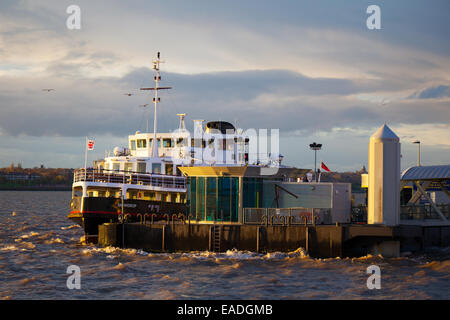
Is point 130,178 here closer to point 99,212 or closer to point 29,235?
point 99,212

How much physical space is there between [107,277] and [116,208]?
12.4m

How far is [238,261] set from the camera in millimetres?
29375

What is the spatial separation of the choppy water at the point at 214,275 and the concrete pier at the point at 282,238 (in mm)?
528

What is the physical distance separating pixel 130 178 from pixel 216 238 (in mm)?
12232

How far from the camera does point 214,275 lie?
2623 centimetres

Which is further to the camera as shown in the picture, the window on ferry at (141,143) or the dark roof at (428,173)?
the window on ferry at (141,143)

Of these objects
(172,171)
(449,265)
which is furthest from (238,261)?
(172,171)

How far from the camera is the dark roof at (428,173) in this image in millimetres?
33656

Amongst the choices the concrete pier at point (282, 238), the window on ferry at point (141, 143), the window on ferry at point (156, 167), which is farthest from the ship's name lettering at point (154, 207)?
the window on ferry at point (141, 143)

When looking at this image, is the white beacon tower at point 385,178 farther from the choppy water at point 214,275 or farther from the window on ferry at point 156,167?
the window on ferry at point 156,167

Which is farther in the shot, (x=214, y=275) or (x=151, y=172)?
(x=151, y=172)

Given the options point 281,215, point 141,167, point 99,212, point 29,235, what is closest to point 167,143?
point 141,167
